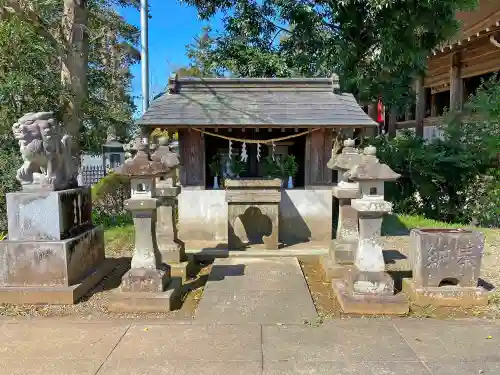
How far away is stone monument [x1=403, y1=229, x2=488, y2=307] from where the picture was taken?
5.14 meters

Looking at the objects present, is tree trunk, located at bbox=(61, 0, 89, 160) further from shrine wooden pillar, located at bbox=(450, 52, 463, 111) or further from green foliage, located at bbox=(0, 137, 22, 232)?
shrine wooden pillar, located at bbox=(450, 52, 463, 111)

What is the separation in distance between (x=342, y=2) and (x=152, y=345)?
9.82 m

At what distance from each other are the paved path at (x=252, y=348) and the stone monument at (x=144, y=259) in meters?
0.47

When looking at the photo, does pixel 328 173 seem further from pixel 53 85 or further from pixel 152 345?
pixel 53 85

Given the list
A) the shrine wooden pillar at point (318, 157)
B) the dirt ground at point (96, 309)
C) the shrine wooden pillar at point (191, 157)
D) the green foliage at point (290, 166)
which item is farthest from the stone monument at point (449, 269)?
the shrine wooden pillar at point (191, 157)

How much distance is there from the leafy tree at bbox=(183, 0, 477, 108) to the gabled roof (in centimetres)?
263

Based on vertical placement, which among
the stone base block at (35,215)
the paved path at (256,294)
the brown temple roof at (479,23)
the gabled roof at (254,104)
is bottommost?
the paved path at (256,294)

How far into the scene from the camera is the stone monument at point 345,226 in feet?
21.0

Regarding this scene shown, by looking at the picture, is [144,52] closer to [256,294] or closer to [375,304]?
[256,294]

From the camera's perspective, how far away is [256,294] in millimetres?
5652

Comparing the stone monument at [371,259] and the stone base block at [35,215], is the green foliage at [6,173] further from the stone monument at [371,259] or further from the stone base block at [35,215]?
the stone monument at [371,259]

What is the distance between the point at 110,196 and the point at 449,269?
31.3ft

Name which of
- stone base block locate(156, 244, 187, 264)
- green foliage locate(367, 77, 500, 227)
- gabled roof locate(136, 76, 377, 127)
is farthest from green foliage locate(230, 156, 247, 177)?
green foliage locate(367, 77, 500, 227)

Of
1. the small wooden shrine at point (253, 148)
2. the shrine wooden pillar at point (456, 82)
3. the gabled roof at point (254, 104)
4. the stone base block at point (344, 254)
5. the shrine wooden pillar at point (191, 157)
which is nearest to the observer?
the stone base block at point (344, 254)
